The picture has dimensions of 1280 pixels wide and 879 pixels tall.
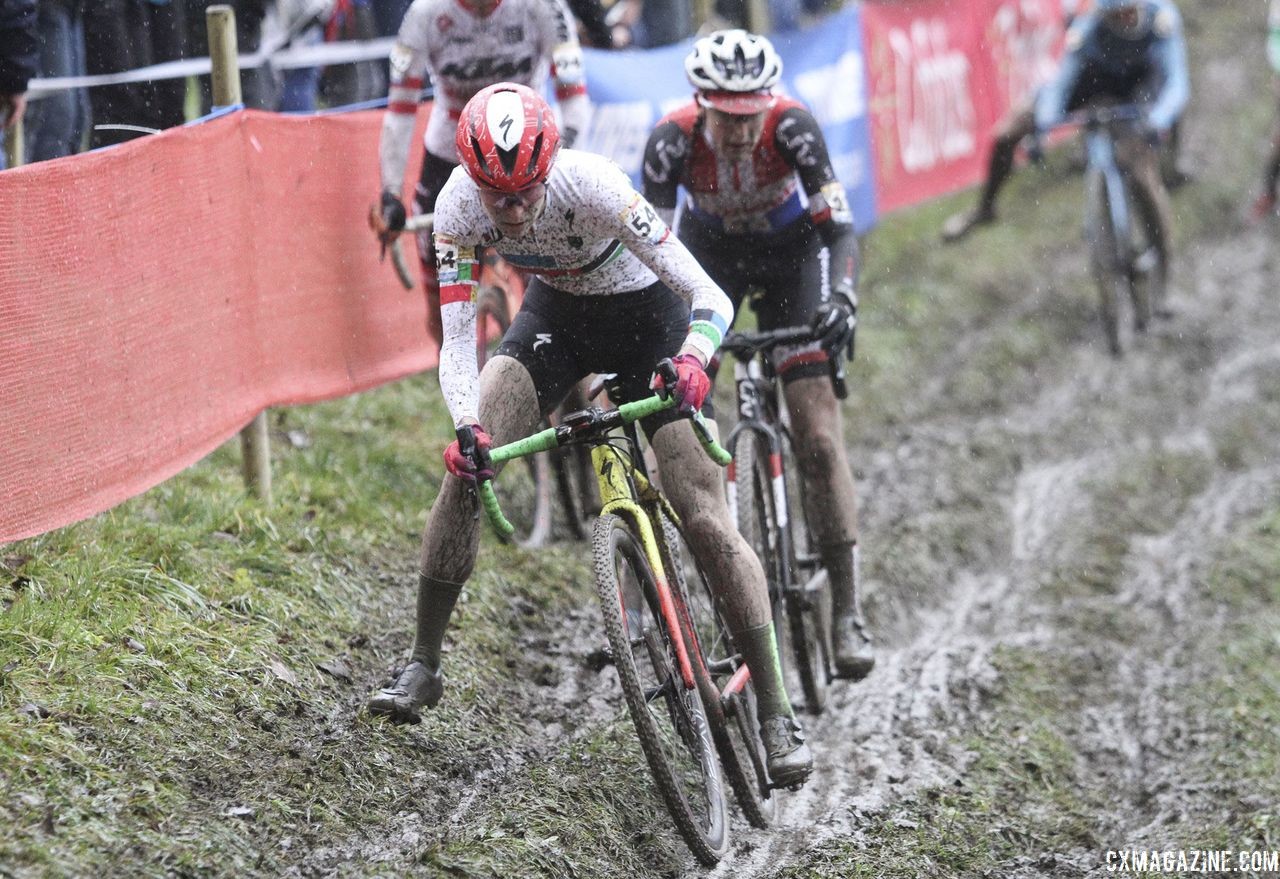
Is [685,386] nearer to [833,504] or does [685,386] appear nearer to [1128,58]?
[833,504]

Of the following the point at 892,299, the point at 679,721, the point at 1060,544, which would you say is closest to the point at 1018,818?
the point at 679,721

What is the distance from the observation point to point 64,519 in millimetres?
5145

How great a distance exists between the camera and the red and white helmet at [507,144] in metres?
4.23

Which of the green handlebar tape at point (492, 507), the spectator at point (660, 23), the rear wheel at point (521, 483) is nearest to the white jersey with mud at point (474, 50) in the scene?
the rear wheel at point (521, 483)

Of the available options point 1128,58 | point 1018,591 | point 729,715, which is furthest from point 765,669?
point 1128,58

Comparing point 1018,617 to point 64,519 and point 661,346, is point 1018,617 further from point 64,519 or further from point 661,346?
point 64,519

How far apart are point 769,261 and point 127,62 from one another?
11.2 feet

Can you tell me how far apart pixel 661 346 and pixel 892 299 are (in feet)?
23.0

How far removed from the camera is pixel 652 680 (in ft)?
15.6

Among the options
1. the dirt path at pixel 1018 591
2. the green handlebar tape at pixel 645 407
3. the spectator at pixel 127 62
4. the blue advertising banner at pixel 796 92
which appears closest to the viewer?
the green handlebar tape at pixel 645 407

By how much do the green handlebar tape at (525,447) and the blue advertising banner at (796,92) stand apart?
16.7 ft

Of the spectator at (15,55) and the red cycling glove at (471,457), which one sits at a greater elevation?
the spectator at (15,55)

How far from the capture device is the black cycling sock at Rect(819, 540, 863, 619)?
6078 mm

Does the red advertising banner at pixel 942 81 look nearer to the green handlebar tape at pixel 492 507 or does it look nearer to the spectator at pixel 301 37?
the spectator at pixel 301 37
